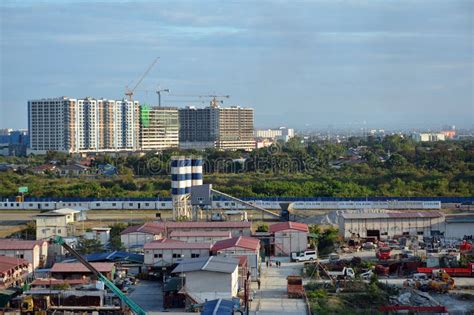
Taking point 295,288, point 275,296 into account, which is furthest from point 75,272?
point 295,288

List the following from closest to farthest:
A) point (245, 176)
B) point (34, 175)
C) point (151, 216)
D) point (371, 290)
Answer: point (371, 290) → point (151, 216) → point (245, 176) → point (34, 175)

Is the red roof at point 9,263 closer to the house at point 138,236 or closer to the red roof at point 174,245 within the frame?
the red roof at point 174,245

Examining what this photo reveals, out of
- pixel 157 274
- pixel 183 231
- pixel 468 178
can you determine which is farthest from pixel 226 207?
pixel 468 178

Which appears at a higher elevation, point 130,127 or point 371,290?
point 130,127

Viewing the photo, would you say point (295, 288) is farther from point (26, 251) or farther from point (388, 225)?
point (388, 225)

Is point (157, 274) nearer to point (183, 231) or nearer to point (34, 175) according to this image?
point (183, 231)

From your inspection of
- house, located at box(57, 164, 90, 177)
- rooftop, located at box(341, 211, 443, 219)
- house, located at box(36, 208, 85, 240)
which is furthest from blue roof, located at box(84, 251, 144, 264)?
house, located at box(57, 164, 90, 177)

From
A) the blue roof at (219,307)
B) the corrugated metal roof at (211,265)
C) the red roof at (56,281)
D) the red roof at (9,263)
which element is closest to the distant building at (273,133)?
the red roof at (9,263)
